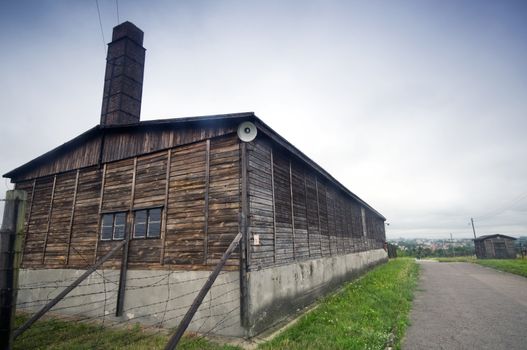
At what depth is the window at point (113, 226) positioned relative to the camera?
990cm

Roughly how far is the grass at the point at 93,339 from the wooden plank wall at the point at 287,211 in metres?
2.26

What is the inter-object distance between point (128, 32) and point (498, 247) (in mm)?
55428

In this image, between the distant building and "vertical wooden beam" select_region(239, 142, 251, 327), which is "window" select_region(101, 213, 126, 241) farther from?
the distant building

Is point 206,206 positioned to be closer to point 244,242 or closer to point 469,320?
point 244,242

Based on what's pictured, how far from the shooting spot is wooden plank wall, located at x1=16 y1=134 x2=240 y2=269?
8.02 metres

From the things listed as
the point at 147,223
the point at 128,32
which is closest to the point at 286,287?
the point at 147,223

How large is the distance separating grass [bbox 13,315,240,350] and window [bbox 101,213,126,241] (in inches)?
108

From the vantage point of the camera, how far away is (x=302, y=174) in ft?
40.0

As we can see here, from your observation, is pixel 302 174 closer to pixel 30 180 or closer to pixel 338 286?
pixel 338 286

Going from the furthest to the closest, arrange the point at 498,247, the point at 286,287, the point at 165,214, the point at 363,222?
the point at 498,247 → the point at 363,222 → the point at 286,287 → the point at 165,214

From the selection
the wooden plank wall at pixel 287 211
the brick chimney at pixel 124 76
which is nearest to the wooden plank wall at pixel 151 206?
the wooden plank wall at pixel 287 211

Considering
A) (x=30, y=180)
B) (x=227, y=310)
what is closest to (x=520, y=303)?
(x=227, y=310)

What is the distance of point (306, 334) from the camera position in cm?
692

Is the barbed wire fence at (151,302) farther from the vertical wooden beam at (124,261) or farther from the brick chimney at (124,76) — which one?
the brick chimney at (124,76)
